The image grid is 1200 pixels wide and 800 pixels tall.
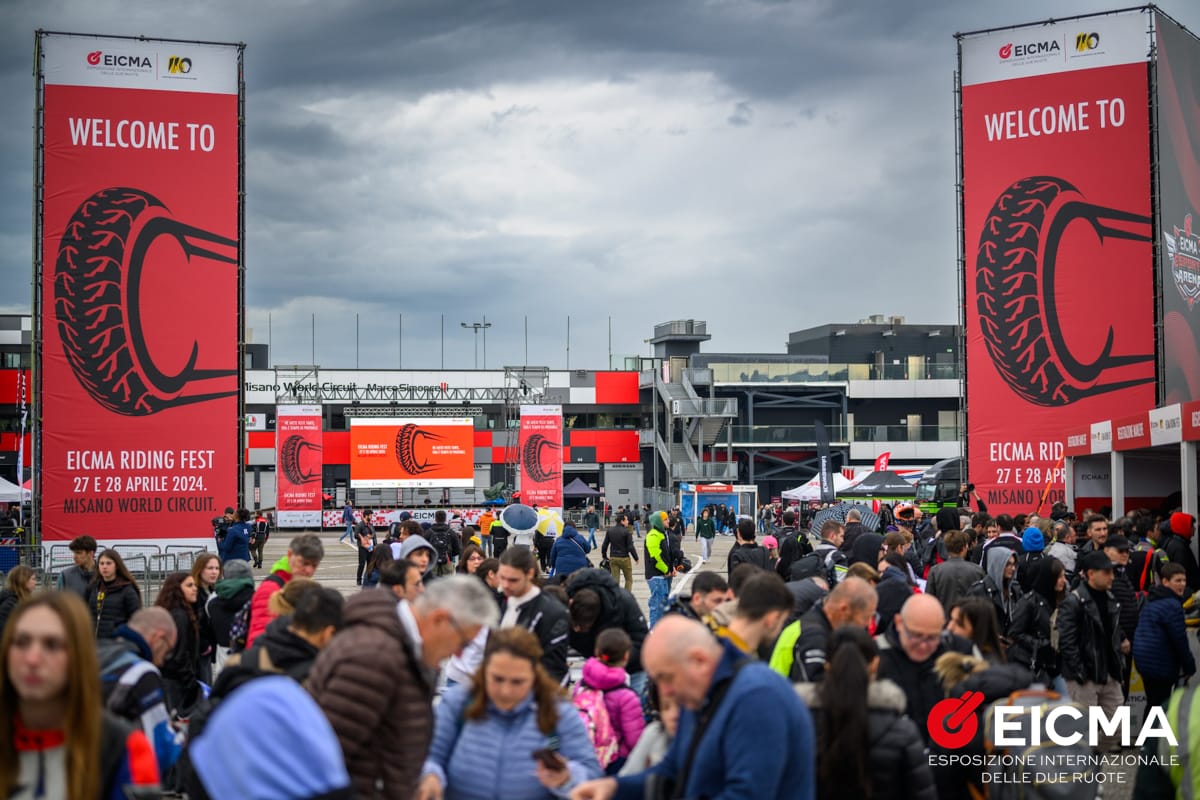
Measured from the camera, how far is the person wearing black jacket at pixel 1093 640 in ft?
27.0

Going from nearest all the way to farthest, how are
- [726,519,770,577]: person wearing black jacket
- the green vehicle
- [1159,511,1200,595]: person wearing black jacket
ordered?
[1159,511,1200,595]: person wearing black jacket < [726,519,770,577]: person wearing black jacket < the green vehicle

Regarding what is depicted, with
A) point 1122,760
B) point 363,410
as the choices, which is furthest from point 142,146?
point 363,410

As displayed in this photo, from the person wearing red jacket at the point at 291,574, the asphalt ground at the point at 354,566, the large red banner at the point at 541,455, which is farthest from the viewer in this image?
the large red banner at the point at 541,455

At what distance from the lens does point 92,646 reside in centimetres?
304

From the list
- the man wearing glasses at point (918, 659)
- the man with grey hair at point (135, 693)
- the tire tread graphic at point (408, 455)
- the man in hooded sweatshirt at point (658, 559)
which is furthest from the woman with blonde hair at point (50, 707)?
the tire tread graphic at point (408, 455)

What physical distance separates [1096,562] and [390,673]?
6.46 meters

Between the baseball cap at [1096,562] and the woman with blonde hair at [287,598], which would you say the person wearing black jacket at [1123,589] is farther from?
the woman with blonde hair at [287,598]

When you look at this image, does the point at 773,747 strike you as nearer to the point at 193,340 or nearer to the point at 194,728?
the point at 194,728

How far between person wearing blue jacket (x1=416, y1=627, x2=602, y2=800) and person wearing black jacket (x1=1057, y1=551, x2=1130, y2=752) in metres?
5.00

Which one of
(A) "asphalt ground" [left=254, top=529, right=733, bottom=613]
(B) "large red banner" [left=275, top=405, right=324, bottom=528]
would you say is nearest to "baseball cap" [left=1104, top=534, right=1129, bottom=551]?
(A) "asphalt ground" [left=254, top=529, right=733, bottom=613]

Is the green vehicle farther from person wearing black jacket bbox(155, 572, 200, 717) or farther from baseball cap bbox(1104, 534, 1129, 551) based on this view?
person wearing black jacket bbox(155, 572, 200, 717)

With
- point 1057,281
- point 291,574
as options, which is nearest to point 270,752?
point 291,574

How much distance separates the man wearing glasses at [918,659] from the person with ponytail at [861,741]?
85 centimetres

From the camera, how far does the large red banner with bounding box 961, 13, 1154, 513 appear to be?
23250mm
